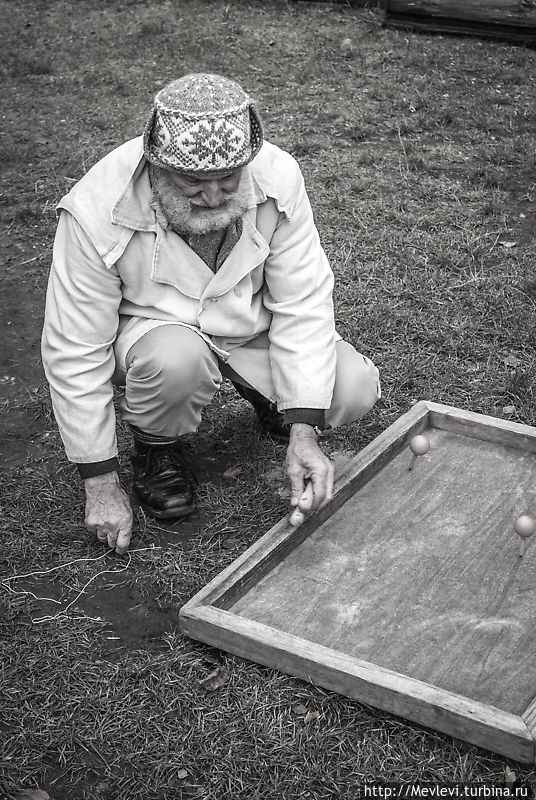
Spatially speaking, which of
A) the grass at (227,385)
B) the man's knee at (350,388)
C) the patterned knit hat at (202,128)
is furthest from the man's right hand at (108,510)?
the patterned knit hat at (202,128)

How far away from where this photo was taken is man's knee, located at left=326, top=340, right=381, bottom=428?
10.8 feet

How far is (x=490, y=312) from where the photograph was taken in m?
4.53

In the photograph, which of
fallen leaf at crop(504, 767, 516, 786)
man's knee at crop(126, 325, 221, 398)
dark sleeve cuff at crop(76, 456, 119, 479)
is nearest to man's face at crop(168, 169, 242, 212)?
man's knee at crop(126, 325, 221, 398)

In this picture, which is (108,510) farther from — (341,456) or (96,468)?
(341,456)

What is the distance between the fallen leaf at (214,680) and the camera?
8.61 feet

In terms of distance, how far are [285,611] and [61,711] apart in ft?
2.14

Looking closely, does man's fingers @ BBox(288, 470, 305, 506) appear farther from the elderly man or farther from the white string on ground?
the white string on ground

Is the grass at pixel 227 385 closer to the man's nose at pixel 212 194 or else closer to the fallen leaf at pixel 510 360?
the fallen leaf at pixel 510 360

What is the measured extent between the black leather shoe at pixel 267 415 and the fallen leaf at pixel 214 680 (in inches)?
47.3

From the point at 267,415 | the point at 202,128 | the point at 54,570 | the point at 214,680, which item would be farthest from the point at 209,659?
the point at 202,128

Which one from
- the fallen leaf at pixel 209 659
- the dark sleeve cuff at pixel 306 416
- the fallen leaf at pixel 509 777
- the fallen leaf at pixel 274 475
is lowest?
the fallen leaf at pixel 274 475

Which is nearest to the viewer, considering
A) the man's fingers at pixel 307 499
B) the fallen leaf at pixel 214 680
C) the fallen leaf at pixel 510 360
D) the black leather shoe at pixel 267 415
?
the fallen leaf at pixel 214 680

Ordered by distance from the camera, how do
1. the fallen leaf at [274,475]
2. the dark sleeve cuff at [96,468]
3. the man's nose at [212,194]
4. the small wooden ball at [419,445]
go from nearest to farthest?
1. the man's nose at [212,194]
2. the dark sleeve cuff at [96,468]
3. the small wooden ball at [419,445]
4. the fallen leaf at [274,475]

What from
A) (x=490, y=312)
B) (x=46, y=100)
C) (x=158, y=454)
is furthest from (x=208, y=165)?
(x=46, y=100)
